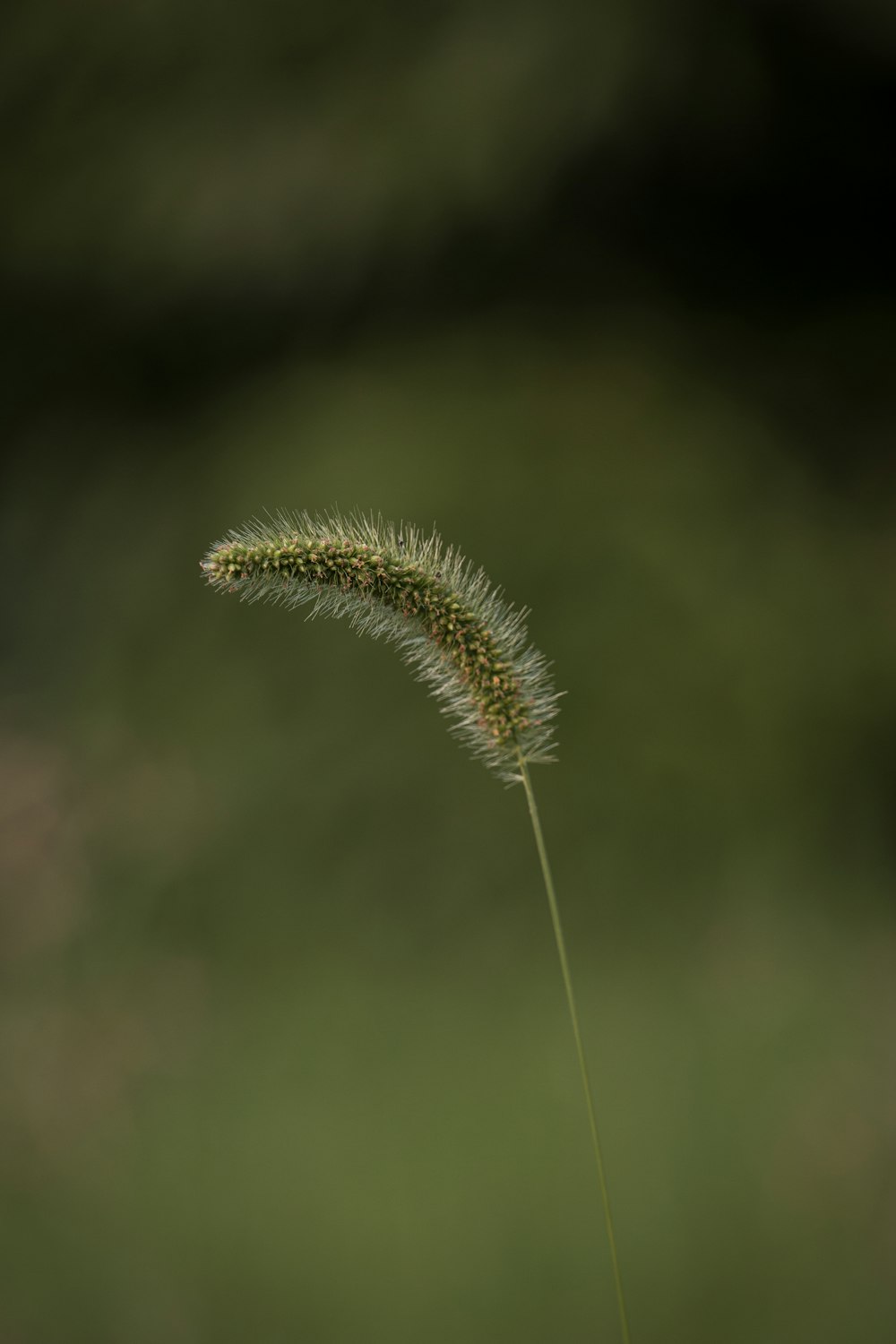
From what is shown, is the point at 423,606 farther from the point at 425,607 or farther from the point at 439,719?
the point at 439,719

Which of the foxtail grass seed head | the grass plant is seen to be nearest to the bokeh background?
the grass plant

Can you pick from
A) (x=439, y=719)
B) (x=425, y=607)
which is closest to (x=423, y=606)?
(x=425, y=607)

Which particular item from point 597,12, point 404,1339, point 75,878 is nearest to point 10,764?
point 75,878

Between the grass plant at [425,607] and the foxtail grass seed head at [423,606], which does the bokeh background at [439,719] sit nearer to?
the grass plant at [425,607]

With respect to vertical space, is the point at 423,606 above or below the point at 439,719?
below

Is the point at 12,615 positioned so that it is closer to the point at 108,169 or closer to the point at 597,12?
the point at 108,169

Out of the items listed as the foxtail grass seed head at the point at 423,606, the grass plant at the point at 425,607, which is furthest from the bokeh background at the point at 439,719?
the foxtail grass seed head at the point at 423,606
